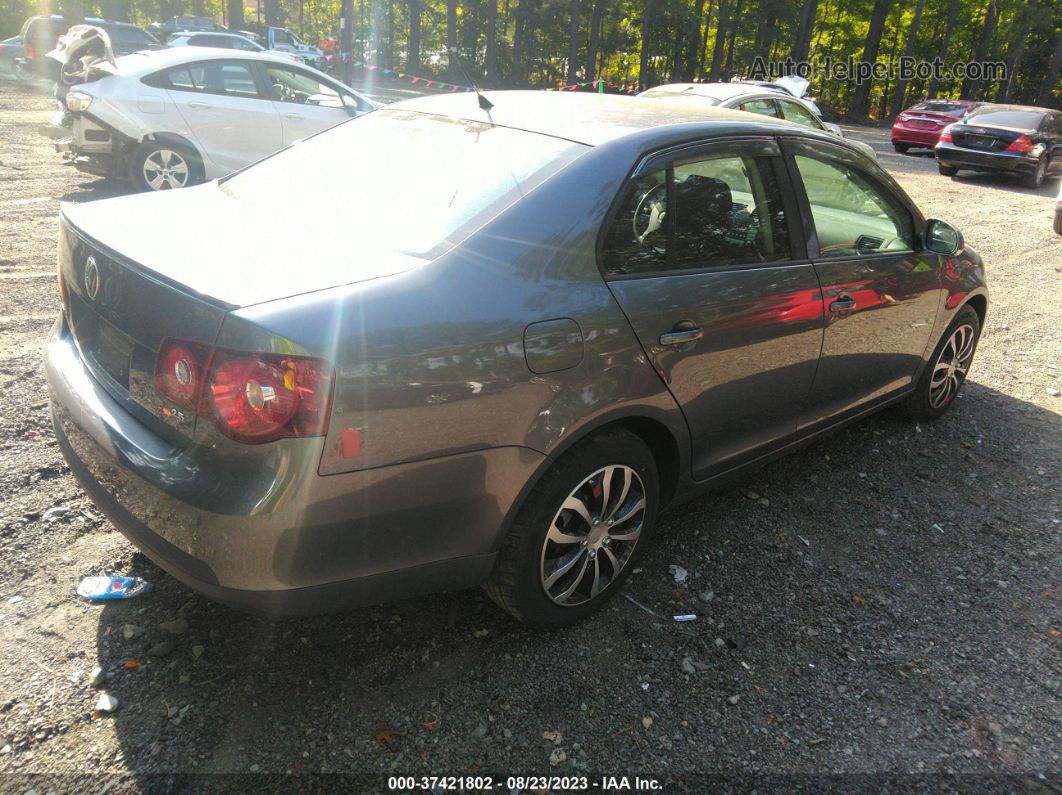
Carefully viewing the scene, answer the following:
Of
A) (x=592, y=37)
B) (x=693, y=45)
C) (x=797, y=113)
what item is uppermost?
(x=693, y=45)

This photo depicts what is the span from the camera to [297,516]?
6.73ft

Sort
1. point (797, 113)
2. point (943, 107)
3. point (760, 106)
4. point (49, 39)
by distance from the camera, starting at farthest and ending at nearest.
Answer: point (49, 39) < point (943, 107) < point (797, 113) < point (760, 106)

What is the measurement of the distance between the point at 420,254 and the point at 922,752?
217 cm

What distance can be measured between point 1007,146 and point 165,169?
1556 centimetres

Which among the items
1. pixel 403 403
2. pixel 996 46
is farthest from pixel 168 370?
pixel 996 46

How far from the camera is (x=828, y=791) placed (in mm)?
2320

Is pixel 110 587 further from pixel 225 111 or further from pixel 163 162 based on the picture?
pixel 225 111

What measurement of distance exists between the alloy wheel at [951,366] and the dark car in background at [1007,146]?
13.7 metres

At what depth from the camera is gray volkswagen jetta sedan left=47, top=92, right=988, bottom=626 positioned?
2086 millimetres

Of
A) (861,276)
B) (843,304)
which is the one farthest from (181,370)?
(861,276)

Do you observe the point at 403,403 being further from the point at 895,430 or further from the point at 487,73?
the point at 487,73

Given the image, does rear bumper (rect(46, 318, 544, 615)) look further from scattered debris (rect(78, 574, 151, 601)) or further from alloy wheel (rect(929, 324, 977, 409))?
alloy wheel (rect(929, 324, 977, 409))

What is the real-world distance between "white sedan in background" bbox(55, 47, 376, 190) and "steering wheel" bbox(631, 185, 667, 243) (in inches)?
278

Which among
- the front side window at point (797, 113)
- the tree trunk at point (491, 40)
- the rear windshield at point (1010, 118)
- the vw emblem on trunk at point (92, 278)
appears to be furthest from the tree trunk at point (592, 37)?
the vw emblem on trunk at point (92, 278)
